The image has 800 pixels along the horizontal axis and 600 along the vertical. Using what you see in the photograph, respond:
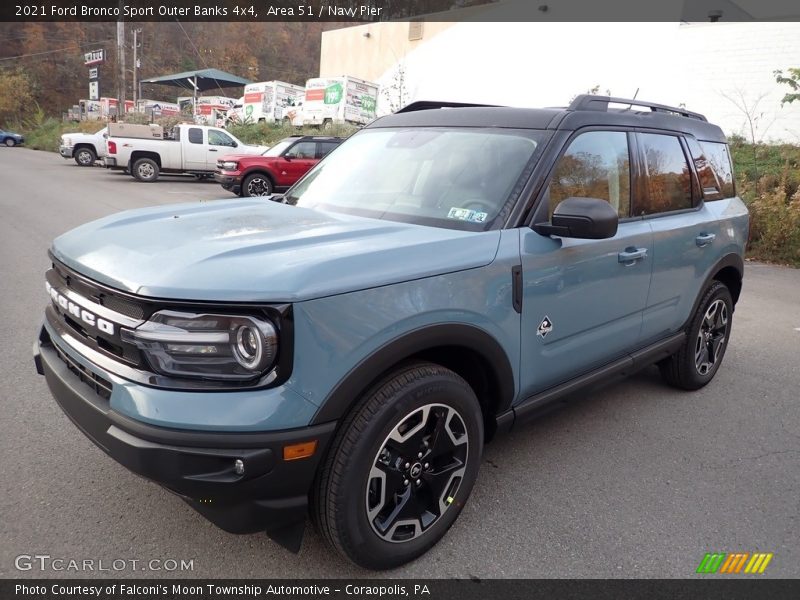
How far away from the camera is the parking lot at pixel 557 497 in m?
2.55

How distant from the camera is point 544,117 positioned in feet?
10.3

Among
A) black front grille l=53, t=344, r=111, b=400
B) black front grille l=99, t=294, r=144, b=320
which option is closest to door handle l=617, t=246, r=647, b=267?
black front grille l=99, t=294, r=144, b=320

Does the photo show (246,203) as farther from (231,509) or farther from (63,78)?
(63,78)

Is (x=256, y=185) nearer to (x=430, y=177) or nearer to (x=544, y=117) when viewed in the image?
→ (x=430, y=177)

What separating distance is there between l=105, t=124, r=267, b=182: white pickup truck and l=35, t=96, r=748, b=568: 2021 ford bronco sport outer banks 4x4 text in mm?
A: 16736

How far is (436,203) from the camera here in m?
3.01

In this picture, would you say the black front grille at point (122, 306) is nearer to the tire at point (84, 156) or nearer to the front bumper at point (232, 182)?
the front bumper at point (232, 182)

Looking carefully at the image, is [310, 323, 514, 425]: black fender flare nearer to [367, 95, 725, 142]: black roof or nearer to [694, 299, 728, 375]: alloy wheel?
[367, 95, 725, 142]: black roof

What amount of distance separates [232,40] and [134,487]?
289 ft

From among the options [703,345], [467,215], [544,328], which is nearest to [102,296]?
[467,215]

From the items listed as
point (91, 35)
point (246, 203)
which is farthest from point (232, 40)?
point (246, 203)

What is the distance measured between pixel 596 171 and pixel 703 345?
1.96 metres

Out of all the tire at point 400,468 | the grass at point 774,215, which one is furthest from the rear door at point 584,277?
the grass at point 774,215

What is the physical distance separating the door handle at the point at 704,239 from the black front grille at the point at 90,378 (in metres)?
3.53
